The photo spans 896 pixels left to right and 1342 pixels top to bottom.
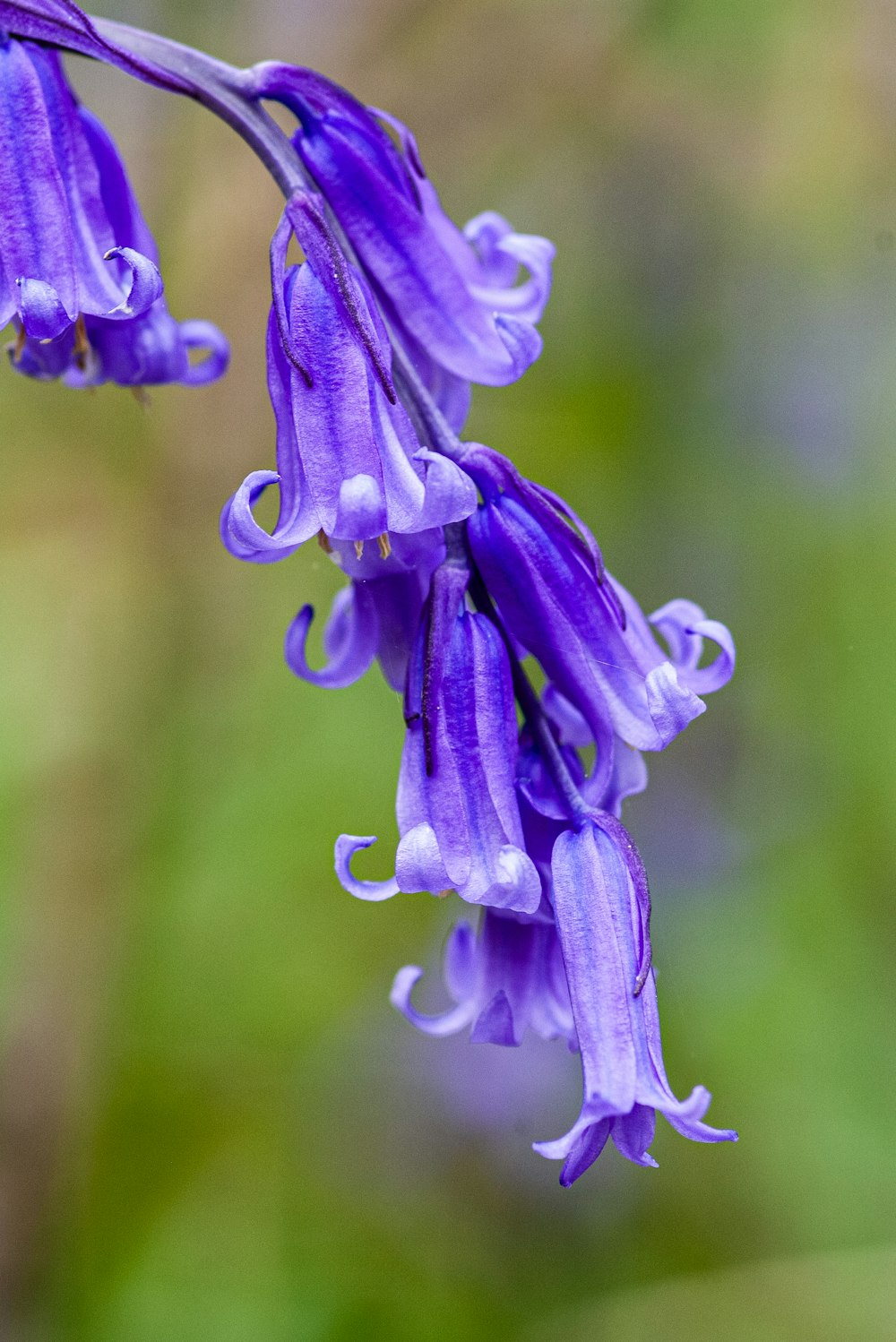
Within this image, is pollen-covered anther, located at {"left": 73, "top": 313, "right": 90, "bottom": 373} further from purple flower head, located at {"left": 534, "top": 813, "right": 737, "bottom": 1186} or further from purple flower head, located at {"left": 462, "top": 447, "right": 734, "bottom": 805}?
purple flower head, located at {"left": 534, "top": 813, "right": 737, "bottom": 1186}

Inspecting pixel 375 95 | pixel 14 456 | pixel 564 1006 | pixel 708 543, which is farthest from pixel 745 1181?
pixel 375 95

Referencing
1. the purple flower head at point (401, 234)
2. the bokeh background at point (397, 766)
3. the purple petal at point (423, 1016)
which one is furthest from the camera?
the bokeh background at point (397, 766)

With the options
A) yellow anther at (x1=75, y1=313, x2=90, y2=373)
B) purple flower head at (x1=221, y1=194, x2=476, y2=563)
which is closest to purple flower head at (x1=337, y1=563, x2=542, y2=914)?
purple flower head at (x1=221, y1=194, x2=476, y2=563)

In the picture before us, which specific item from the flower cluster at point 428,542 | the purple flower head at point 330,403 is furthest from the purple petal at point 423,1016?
the purple flower head at point 330,403

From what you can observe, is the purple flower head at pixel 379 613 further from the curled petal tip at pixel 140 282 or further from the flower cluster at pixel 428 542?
the curled petal tip at pixel 140 282

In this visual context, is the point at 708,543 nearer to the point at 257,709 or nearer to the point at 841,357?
the point at 841,357

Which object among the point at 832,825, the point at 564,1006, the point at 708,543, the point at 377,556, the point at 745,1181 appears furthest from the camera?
the point at 708,543
